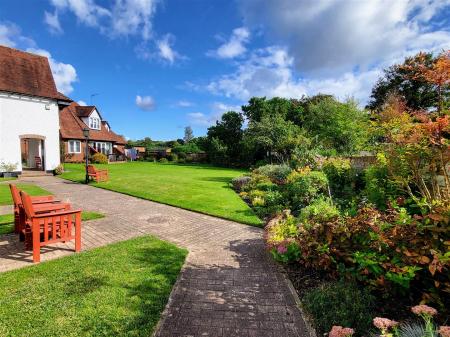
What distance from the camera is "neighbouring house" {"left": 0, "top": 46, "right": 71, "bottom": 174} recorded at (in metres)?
17.7

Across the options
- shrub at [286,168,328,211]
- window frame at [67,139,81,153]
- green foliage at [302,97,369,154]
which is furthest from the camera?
window frame at [67,139,81,153]

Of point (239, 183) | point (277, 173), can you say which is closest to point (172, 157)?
point (239, 183)

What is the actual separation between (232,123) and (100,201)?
95.1 feet

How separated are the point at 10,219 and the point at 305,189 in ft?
29.7

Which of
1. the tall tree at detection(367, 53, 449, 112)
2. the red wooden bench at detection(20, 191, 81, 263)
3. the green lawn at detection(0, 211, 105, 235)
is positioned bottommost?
the green lawn at detection(0, 211, 105, 235)

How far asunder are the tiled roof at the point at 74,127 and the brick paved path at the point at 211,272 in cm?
2475

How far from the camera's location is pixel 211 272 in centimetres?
465

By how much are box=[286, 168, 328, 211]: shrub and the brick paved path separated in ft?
8.45

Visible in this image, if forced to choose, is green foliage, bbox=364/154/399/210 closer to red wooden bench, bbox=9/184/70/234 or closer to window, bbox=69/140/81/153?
red wooden bench, bbox=9/184/70/234

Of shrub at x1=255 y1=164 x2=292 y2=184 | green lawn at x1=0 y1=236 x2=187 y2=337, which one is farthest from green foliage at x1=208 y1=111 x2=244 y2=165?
green lawn at x1=0 y1=236 x2=187 y2=337

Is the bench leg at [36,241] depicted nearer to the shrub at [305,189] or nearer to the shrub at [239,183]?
the shrub at [305,189]

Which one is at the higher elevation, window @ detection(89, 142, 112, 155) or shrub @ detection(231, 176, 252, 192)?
window @ detection(89, 142, 112, 155)

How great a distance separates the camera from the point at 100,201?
1053cm

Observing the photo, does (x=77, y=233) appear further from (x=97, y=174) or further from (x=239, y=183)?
(x=97, y=174)
